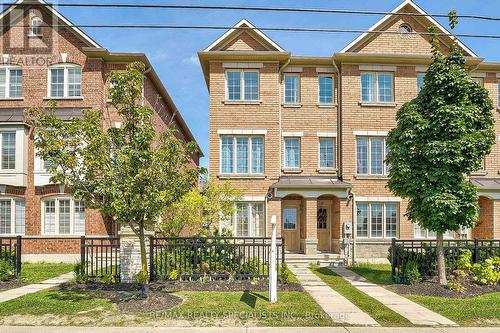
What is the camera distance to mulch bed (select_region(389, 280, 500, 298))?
33.6 feet

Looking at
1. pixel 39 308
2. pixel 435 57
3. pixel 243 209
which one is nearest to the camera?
pixel 39 308

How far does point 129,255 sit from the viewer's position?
1108 cm

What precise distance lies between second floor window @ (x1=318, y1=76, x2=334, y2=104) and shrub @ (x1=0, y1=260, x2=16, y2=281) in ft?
49.9

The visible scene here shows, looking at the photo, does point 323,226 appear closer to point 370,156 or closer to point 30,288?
point 370,156

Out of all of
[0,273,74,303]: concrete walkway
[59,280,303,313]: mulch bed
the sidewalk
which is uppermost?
the sidewalk

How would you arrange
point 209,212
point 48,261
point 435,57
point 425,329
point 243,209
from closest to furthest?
point 425,329 < point 435,57 < point 209,212 < point 48,261 < point 243,209

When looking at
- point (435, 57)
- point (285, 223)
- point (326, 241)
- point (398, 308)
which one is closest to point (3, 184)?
point (285, 223)

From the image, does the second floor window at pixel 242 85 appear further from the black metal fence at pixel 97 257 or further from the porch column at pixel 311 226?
the black metal fence at pixel 97 257

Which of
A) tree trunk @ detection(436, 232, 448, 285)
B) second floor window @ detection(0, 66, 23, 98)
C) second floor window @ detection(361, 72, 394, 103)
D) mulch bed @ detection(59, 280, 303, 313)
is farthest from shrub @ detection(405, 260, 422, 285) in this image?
second floor window @ detection(0, 66, 23, 98)

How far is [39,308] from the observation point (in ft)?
28.6

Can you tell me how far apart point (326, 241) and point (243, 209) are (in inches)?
183

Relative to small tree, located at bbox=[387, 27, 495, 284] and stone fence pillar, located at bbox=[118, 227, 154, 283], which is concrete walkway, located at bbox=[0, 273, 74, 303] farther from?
small tree, located at bbox=[387, 27, 495, 284]

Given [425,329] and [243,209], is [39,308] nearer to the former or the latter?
[425,329]

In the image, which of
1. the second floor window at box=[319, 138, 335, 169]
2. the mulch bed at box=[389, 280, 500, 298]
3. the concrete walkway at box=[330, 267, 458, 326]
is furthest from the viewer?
the second floor window at box=[319, 138, 335, 169]
